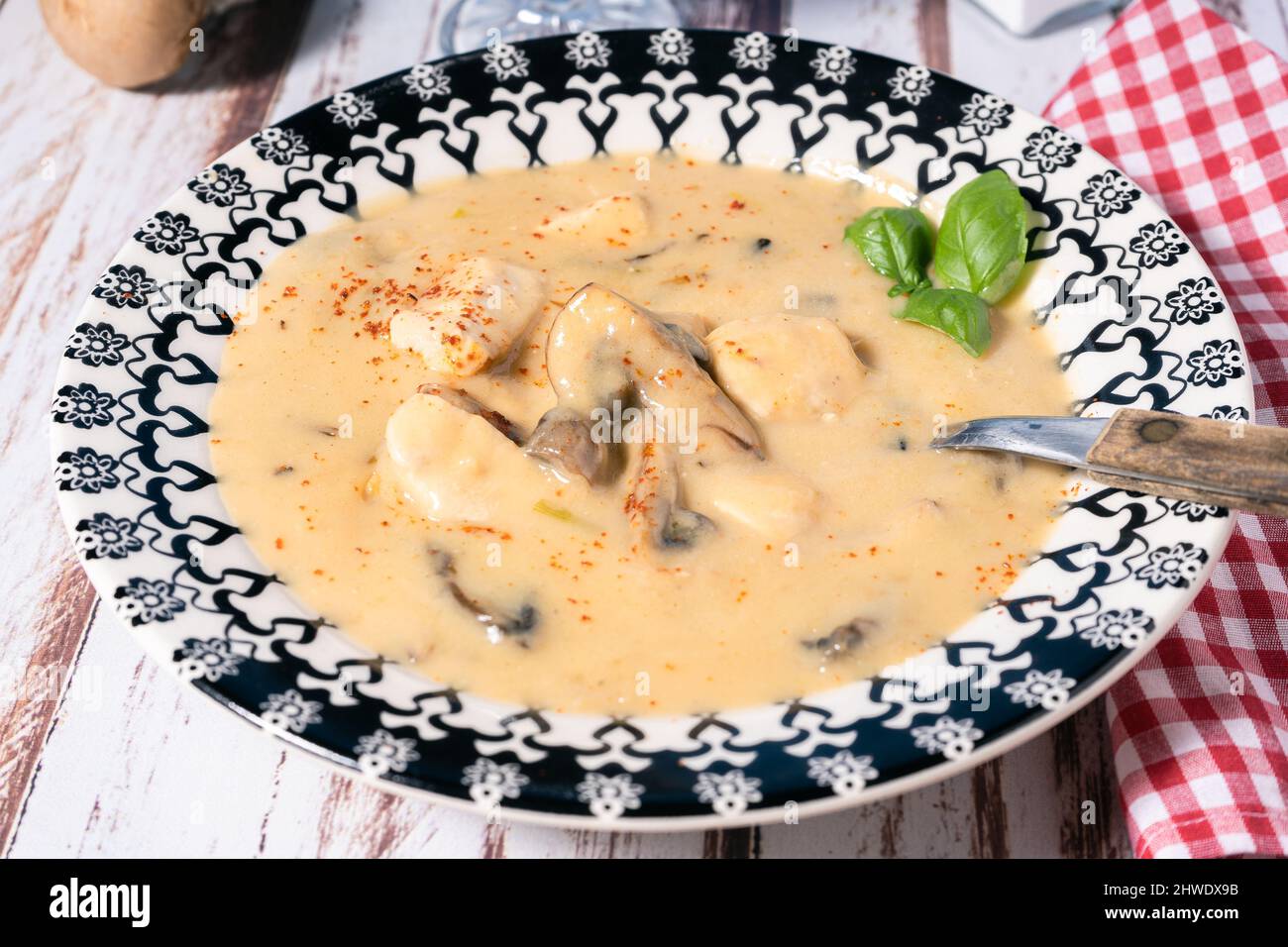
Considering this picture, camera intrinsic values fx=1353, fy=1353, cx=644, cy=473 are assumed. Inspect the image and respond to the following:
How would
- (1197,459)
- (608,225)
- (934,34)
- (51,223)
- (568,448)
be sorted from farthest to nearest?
(934,34), (51,223), (608,225), (568,448), (1197,459)

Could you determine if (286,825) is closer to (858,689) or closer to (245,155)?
(858,689)

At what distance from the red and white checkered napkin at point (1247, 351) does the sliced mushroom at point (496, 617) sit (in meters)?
1.27

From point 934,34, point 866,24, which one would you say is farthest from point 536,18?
point 934,34

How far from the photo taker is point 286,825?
282cm

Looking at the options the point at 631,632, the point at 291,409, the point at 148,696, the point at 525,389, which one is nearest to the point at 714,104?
the point at 525,389

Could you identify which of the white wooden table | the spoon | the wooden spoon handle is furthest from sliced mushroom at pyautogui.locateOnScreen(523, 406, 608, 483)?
the wooden spoon handle

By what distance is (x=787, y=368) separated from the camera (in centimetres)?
329

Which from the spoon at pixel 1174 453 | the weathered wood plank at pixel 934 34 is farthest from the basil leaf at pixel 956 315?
the weathered wood plank at pixel 934 34

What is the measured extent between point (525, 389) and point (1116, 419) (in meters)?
1.40

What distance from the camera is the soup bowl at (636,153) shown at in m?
2.45

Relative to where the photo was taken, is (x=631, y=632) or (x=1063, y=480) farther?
(x=1063, y=480)

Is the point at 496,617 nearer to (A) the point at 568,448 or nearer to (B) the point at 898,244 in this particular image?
(A) the point at 568,448

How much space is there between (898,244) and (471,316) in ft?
3.88

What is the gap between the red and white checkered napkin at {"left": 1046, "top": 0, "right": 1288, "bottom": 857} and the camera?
2.74 metres
